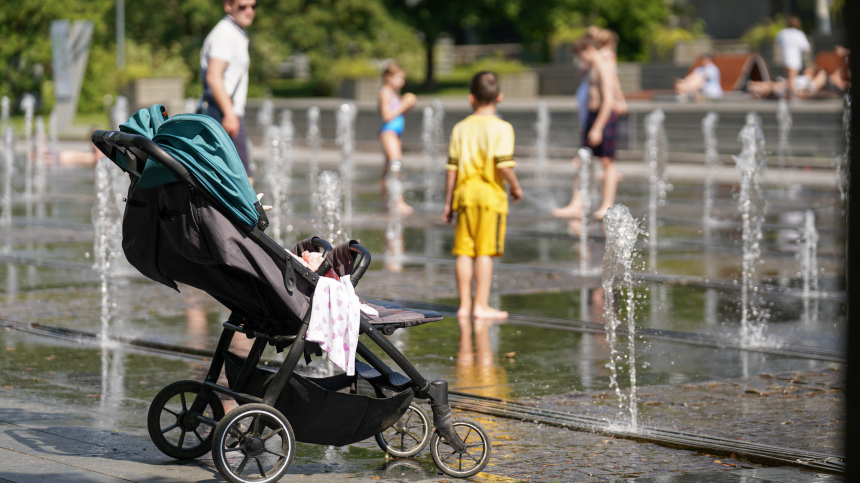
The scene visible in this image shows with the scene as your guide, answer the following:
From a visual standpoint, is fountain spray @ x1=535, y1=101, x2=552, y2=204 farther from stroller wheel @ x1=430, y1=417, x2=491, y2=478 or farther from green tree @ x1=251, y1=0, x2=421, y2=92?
green tree @ x1=251, y1=0, x2=421, y2=92

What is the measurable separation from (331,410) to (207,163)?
→ 3.35 ft

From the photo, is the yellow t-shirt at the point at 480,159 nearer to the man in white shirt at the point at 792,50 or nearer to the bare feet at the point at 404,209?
the bare feet at the point at 404,209

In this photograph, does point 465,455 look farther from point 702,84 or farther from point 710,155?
point 702,84

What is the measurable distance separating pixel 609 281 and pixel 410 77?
34.0 m

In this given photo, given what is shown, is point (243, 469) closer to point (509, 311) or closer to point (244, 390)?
point (244, 390)

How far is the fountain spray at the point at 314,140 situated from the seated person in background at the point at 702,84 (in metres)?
7.33

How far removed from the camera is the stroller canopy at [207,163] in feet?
14.4

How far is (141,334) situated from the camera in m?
7.50

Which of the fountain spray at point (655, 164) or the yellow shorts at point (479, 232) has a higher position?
the fountain spray at point (655, 164)

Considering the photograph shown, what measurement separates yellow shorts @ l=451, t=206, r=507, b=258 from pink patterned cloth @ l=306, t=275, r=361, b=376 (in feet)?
10.8

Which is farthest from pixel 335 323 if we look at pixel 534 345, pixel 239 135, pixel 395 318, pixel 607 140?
pixel 607 140

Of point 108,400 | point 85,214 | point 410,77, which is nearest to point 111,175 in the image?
point 85,214

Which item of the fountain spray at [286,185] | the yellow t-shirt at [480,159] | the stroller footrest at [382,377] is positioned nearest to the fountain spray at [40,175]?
the fountain spray at [286,185]

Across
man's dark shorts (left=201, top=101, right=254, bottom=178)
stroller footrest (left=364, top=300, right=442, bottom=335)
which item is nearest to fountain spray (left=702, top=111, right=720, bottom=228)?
man's dark shorts (left=201, top=101, right=254, bottom=178)
